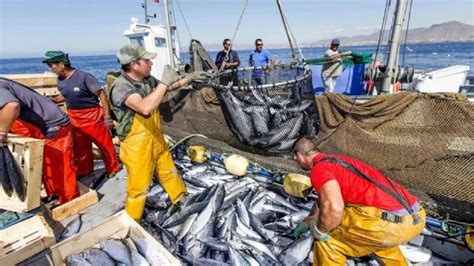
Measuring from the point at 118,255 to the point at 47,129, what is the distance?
80.3 inches

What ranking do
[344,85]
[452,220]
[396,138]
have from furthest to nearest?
[344,85] < [396,138] < [452,220]

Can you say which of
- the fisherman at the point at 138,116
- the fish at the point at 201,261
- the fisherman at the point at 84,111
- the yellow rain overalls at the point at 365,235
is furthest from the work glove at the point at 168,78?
the fisherman at the point at 84,111

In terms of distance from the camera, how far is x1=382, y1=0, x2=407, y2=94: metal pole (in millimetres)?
4551

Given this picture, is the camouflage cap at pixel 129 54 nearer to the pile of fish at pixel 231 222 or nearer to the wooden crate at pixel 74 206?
the pile of fish at pixel 231 222

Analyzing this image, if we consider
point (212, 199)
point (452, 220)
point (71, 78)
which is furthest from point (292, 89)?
point (71, 78)

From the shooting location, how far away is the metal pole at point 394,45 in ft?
14.9

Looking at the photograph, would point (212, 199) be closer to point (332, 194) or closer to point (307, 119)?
point (307, 119)

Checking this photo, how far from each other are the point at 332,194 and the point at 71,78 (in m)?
4.25

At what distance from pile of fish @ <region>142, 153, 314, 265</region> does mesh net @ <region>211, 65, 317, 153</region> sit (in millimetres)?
726

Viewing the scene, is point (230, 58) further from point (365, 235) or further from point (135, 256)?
point (365, 235)

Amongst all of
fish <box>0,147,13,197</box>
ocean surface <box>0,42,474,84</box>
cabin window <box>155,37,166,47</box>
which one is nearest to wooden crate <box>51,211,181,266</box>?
fish <box>0,147,13,197</box>

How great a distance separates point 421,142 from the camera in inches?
145

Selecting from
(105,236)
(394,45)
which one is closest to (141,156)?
(105,236)

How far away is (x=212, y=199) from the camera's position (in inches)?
160
